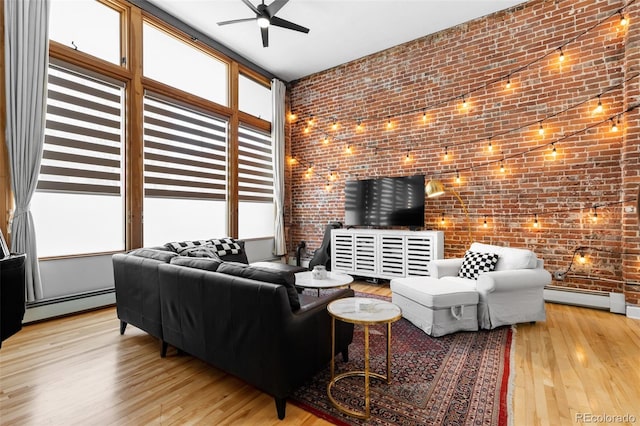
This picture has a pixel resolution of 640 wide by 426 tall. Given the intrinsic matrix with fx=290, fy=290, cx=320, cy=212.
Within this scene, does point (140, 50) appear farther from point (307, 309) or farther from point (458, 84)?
point (458, 84)

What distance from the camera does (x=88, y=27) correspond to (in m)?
3.42

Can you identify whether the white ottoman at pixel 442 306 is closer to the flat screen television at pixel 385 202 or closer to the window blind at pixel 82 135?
the flat screen television at pixel 385 202

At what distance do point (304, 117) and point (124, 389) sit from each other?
5.25 m

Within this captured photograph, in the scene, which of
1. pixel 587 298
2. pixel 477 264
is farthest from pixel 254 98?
pixel 587 298

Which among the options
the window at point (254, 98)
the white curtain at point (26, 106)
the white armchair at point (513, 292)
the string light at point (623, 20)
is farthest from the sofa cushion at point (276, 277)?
the string light at point (623, 20)

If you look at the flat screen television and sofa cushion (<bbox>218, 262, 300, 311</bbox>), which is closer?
sofa cushion (<bbox>218, 262, 300, 311</bbox>)

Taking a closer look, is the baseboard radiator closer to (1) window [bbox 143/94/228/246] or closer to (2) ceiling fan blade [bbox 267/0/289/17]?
(2) ceiling fan blade [bbox 267/0/289/17]

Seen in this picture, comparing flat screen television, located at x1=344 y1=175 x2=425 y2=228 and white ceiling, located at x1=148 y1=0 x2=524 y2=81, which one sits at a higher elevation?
white ceiling, located at x1=148 y1=0 x2=524 y2=81

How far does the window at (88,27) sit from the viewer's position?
3.20 metres

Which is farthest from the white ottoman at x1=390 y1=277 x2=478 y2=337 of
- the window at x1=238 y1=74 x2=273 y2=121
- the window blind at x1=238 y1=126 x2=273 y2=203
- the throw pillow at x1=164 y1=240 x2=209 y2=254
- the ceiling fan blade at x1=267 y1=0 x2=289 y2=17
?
the window at x1=238 y1=74 x2=273 y2=121

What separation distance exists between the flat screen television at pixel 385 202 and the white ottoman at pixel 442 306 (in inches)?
65.1

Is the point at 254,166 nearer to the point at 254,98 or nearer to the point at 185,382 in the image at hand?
the point at 254,98

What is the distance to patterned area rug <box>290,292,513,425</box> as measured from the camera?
5.35 feet

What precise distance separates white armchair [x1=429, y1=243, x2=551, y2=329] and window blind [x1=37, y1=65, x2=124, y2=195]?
4378mm
